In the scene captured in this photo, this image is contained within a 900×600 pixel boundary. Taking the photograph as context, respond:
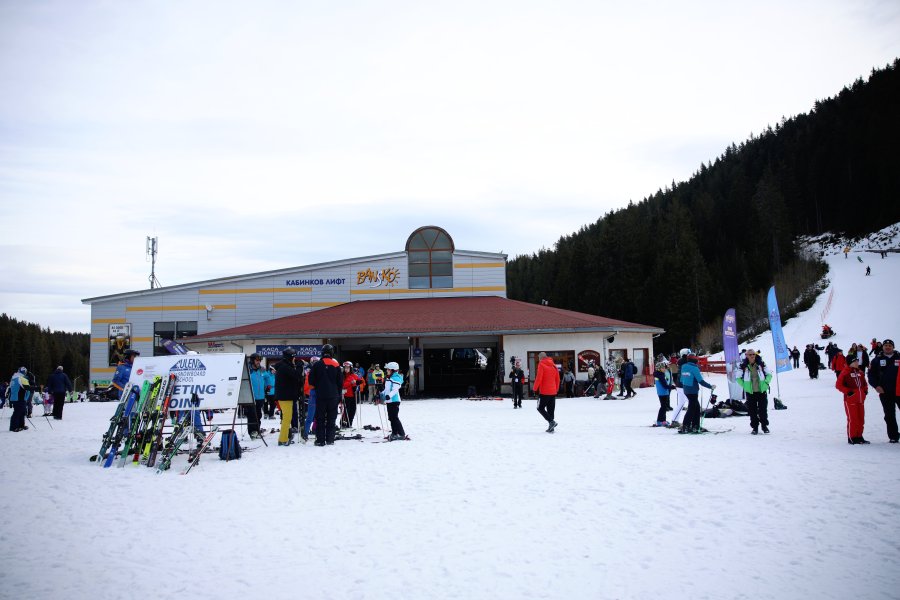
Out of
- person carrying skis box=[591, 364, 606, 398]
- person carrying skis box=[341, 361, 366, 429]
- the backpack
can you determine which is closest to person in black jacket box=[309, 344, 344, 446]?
the backpack

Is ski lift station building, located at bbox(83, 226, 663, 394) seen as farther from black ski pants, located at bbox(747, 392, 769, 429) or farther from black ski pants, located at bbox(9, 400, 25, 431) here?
black ski pants, located at bbox(747, 392, 769, 429)

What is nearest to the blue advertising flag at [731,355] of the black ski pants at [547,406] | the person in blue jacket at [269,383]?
the black ski pants at [547,406]

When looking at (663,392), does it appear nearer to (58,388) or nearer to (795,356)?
(58,388)

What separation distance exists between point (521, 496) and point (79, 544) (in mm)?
4496

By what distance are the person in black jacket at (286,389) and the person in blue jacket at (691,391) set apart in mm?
7587

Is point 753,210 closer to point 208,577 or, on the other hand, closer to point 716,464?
point 716,464

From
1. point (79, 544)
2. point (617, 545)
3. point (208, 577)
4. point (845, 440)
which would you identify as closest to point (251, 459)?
point (79, 544)

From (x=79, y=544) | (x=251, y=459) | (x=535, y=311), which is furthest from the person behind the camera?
(x=535, y=311)

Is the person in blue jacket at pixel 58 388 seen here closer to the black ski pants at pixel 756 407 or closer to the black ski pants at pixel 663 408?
the black ski pants at pixel 663 408

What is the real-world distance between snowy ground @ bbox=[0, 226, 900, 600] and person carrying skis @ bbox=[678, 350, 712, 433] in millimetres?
980

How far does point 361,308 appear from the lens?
32938 mm

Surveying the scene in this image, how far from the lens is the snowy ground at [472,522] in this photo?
15.6 feet

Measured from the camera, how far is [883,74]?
9681 cm

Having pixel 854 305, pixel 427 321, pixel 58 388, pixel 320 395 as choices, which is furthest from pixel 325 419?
pixel 854 305
